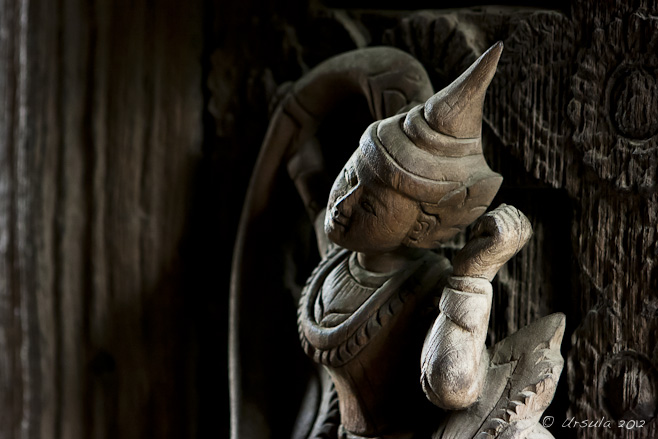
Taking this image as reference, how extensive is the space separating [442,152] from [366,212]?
0.37 feet

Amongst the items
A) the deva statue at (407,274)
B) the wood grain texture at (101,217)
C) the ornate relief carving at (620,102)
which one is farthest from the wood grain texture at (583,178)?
the wood grain texture at (101,217)

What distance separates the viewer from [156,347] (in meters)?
1.18

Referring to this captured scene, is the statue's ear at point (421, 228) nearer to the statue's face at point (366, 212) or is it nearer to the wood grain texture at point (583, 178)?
the statue's face at point (366, 212)

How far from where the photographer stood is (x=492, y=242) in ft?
2.40

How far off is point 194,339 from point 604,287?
27.2 inches

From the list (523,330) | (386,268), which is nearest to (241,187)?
(386,268)

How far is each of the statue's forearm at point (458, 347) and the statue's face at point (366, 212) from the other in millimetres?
96

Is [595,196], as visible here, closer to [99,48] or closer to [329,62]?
[329,62]

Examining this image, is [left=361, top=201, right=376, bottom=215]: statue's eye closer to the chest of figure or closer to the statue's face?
the statue's face

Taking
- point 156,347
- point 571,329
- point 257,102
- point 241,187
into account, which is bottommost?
point 156,347

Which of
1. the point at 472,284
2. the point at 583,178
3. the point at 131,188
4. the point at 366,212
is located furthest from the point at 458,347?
the point at 131,188

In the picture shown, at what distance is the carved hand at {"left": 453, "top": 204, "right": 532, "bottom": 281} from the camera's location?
0.73 m

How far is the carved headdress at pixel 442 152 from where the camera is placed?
0.74m
